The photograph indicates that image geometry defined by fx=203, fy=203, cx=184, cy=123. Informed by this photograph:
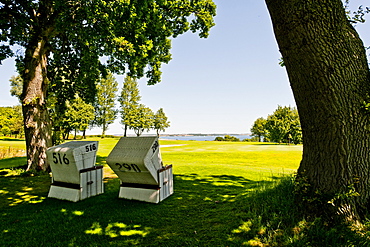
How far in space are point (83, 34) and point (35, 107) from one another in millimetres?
4815

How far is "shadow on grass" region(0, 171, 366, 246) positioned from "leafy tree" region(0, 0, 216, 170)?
560cm

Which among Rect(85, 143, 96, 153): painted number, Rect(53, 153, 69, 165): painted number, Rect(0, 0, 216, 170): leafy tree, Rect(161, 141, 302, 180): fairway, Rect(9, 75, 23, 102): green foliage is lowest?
Rect(161, 141, 302, 180): fairway

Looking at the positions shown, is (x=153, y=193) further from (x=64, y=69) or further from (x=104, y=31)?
(x=64, y=69)

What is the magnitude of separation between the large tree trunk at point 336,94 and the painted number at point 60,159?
271 inches

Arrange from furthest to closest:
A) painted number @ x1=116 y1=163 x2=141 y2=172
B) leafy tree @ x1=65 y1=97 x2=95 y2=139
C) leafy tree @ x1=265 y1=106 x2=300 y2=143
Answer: leafy tree @ x1=265 y1=106 x2=300 y2=143, leafy tree @ x1=65 y1=97 x2=95 y2=139, painted number @ x1=116 y1=163 x2=141 y2=172

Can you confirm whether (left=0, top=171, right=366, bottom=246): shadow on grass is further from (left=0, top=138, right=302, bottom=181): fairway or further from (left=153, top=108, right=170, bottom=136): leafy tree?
(left=153, top=108, right=170, bottom=136): leafy tree

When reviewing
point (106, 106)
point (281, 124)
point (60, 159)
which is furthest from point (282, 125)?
point (60, 159)

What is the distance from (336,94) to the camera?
3613 mm

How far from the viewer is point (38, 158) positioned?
36.3 ft

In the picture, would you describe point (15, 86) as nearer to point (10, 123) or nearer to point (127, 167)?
point (10, 123)

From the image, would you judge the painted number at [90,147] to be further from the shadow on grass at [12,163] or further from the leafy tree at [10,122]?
the leafy tree at [10,122]

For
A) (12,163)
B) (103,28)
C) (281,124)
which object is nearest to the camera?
(103,28)

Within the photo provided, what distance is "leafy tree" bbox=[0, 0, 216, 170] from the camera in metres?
9.76

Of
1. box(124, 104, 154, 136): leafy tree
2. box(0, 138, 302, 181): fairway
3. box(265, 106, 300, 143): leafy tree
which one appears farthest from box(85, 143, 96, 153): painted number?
box(124, 104, 154, 136): leafy tree
